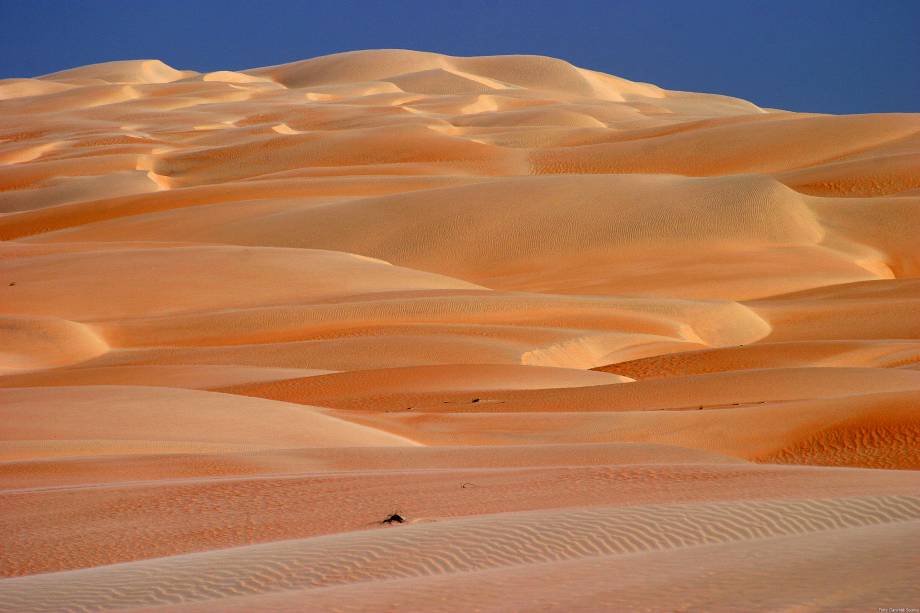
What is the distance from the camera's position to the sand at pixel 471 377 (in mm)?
4301

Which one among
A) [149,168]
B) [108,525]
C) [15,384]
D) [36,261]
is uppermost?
[149,168]

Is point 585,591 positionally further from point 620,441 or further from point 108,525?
point 620,441

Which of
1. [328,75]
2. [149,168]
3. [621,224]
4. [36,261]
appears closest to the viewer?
[36,261]

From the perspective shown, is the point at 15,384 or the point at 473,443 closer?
the point at 473,443

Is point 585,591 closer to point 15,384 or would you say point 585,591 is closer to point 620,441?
point 620,441

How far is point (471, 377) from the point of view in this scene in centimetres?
1330

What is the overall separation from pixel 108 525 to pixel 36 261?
57.4 ft

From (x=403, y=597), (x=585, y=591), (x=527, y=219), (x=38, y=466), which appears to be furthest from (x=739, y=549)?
(x=527, y=219)

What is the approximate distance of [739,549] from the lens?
4293 millimetres

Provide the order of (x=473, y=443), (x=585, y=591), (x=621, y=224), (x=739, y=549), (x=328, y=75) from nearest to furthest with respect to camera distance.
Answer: (x=585, y=591) < (x=739, y=549) < (x=473, y=443) < (x=621, y=224) < (x=328, y=75)

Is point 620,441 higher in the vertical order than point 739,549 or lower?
higher

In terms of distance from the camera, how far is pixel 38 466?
24.4ft

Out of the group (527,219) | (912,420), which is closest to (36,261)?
(527,219)

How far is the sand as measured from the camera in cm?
430
